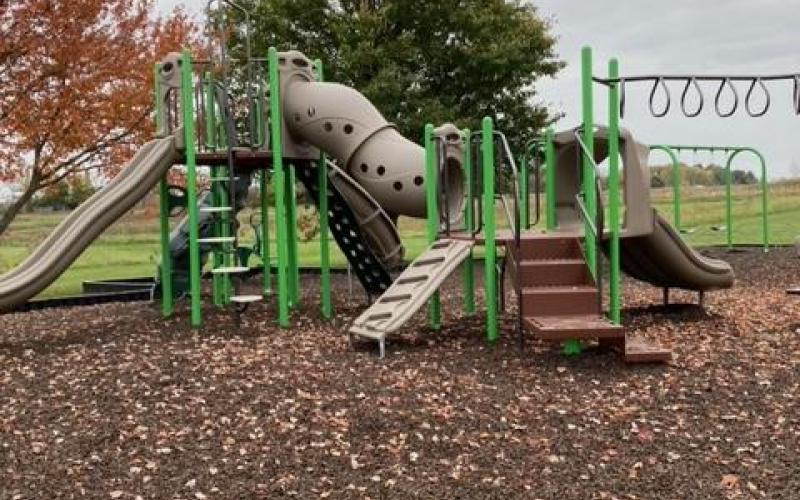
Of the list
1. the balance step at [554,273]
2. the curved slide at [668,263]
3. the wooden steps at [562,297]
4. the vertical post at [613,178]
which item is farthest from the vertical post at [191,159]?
the curved slide at [668,263]

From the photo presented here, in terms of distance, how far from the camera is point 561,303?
738 cm

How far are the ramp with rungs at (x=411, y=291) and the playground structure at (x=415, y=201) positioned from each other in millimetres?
18

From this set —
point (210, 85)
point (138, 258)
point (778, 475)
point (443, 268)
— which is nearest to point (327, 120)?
point (210, 85)

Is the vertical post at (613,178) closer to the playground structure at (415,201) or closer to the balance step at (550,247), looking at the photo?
the playground structure at (415,201)

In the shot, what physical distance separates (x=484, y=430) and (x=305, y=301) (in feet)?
22.3

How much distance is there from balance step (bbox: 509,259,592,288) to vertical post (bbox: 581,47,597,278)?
0.33ft

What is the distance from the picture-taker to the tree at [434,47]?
20.5 m

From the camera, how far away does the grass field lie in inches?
925

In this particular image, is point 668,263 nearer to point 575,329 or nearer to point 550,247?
point 550,247

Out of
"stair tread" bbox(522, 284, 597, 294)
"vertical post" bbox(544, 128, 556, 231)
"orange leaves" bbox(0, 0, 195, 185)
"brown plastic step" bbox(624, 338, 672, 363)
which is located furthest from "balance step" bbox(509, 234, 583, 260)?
"orange leaves" bbox(0, 0, 195, 185)

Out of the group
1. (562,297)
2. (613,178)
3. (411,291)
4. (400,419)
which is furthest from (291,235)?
(400,419)

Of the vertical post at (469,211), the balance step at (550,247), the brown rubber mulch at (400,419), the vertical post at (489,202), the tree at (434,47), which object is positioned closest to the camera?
the brown rubber mulch at (400,419)

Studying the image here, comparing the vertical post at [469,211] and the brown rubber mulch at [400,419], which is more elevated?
the vertical post at [469,211]

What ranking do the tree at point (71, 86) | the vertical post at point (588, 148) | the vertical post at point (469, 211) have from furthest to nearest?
the tree at point (71, 86), the vertical post at point (469, 211), the vertical post at point (588, 148)
